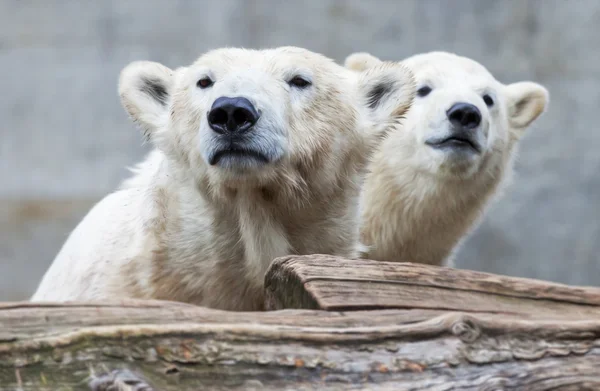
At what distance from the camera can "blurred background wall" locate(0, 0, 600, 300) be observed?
25.4 feet

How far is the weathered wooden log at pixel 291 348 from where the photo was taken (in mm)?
2135

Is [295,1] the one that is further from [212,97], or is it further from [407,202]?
[212,97]

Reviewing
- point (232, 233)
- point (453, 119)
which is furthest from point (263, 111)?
point (453, 119)

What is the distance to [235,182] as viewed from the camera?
3.28m

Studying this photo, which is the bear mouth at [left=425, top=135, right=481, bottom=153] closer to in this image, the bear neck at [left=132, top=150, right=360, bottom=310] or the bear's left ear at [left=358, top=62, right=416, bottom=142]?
the bear's left ear at [left=358, top=62, right=416, bottom=142]

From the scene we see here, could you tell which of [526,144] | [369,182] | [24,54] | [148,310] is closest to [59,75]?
[24,54]

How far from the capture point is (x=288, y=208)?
351 centimetres

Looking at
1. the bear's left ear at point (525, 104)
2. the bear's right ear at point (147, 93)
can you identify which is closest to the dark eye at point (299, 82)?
the bear's right ear at point (147, 93)

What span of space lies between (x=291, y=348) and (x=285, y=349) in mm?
17

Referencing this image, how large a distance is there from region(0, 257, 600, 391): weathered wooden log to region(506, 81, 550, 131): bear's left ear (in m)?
3.03

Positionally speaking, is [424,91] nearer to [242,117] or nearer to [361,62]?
[361,62]

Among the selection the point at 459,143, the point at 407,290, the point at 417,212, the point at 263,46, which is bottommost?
the point at 407,290

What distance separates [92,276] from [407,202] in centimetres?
198

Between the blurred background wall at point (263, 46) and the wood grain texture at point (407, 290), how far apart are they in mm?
5163
